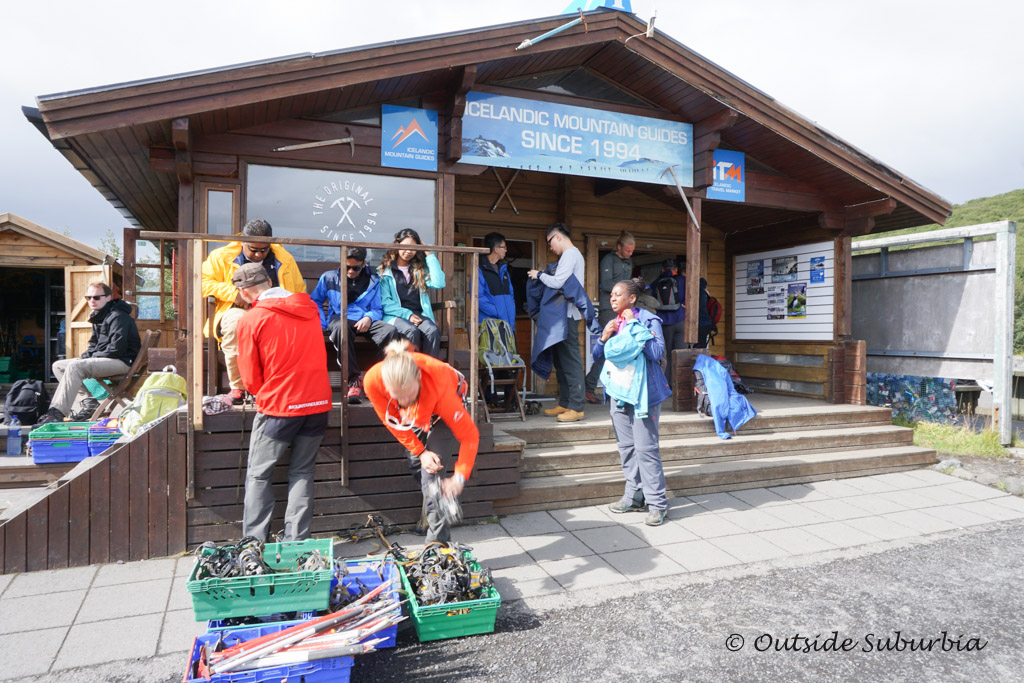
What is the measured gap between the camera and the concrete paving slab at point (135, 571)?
12.3 ft

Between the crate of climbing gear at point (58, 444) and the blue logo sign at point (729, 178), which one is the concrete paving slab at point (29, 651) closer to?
the crate of climbing gear at point (58, 444)

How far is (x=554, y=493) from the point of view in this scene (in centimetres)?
512

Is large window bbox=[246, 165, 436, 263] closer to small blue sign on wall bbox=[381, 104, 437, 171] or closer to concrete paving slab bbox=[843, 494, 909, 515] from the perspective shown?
small blue sign on wall bbox=[381, 104, 437, 171]

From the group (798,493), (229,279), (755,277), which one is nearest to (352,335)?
(229,279)

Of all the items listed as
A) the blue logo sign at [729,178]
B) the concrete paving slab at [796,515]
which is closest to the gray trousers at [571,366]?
the concrete paving slab at [796,515]

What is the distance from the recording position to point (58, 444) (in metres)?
5.53

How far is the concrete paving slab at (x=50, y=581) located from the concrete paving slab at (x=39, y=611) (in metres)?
0.07

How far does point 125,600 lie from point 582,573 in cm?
274

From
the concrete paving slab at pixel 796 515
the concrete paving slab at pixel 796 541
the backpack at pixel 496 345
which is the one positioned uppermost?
the backpack at pixel 496 345

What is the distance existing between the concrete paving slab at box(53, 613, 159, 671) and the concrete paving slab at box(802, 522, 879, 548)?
455 cm

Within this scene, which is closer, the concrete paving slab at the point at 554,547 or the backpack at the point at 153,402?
the concrete paving slab at the point at 554,547

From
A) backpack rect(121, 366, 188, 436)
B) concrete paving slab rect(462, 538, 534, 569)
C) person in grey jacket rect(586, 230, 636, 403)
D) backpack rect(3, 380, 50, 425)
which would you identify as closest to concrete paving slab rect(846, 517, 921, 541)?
concrete paving slab rect(462, 538, 534, 569)

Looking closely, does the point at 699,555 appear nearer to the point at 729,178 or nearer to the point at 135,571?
the point at 135,571

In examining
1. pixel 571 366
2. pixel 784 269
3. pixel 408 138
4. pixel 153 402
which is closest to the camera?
pixel 153 402
